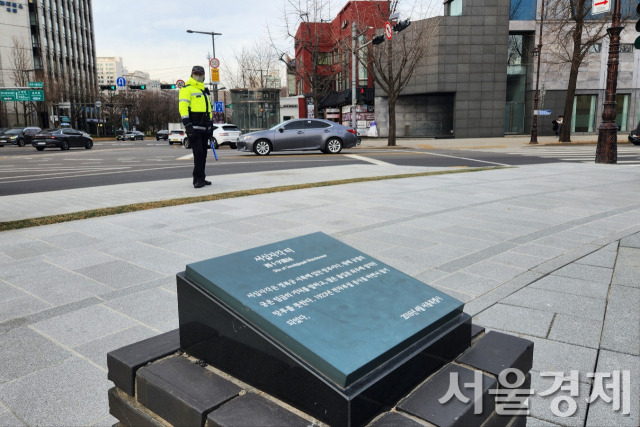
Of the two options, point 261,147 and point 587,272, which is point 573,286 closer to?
point 587,272

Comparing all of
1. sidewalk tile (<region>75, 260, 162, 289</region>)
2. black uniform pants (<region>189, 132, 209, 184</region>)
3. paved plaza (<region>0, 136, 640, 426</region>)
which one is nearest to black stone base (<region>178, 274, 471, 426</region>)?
paved plaza (<region>0, 136, 640, 426</region>)

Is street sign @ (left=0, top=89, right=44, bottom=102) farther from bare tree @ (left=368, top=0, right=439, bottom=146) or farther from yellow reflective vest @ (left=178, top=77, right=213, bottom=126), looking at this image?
yellow reflective vest @ (left=178, top=77, right=213, bottom=126)

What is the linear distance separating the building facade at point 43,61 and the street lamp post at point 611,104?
60547 millimetres

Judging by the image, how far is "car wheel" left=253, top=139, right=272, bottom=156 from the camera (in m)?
21.6

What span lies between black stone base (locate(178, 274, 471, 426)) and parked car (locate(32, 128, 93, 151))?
123ft

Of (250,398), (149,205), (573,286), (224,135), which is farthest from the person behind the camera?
(224,135)

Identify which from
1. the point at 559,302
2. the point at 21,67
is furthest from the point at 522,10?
the point at 21,67

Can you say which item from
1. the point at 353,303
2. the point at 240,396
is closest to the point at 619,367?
the point at 353,303

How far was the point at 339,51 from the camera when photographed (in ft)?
129

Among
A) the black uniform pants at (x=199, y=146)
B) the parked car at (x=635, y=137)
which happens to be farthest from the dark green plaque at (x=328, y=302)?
the parked car at (x=635, y=137)

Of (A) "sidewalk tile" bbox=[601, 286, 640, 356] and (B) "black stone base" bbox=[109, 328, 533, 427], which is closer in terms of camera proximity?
(B) "black stone base" bbox=[109, 328, 533, 427]

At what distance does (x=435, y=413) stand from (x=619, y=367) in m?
1.65

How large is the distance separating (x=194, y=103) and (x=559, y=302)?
Result: 24.1ft

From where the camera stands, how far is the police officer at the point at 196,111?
9.16 m
